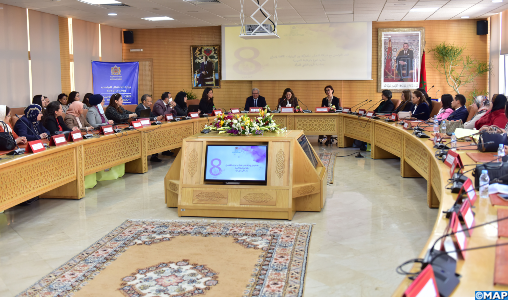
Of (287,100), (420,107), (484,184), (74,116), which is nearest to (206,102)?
(287,100)

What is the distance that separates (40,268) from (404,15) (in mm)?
9422

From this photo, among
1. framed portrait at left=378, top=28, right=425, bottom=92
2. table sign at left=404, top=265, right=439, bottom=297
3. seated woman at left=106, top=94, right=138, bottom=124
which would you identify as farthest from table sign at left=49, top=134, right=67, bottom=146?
framed portrait at left=378, top=28, right=425, bottom=92

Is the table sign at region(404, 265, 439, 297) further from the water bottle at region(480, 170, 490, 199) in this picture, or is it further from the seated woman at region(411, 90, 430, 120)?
the seated woman at region(411, 90, 430, 120)

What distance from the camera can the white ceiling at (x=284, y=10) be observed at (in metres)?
8.64

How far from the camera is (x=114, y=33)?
12.2 metres

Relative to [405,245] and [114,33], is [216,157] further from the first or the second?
[114,33]

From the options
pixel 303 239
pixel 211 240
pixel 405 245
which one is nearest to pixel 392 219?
pixel 405 245

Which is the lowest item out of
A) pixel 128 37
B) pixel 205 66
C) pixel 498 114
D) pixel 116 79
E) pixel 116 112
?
pixel 498 114

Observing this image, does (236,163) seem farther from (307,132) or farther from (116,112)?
(307,132)

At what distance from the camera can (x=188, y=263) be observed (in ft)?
11.1

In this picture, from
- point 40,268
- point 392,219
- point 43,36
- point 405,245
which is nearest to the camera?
point 40,268

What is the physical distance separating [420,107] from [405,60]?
4.24 metres

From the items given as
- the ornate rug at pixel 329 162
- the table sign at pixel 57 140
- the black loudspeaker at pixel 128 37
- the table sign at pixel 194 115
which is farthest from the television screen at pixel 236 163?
the black loudspeaker at pixel 128 37

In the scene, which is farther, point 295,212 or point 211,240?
point 295,212
